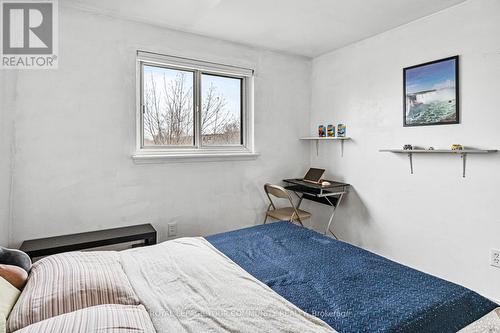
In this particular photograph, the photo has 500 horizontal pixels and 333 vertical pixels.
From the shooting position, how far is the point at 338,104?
3.43 m

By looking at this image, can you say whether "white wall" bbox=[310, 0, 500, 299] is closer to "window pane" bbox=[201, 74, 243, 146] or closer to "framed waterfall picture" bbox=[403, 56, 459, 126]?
"framed waterfall picture" bbox=[403, 56, 459, 126]

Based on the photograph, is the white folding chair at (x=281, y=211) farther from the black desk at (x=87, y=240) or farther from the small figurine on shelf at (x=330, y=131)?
the black desk at (x=87, y=240)

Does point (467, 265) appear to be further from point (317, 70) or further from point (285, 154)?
point (317, 70)

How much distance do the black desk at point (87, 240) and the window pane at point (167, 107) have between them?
85cm

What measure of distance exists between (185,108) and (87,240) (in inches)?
60.6

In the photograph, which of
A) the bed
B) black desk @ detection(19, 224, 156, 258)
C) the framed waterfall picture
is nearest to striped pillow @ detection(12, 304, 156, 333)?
the bed

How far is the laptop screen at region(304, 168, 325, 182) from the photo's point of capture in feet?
→ 11.3

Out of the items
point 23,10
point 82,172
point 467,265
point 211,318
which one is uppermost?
point 23,10

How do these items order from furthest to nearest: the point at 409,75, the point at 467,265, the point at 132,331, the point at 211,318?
the point at 409,75, the point at 467,265, the point at 211,318, the point at 132,331

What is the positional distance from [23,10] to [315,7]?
7.49ft

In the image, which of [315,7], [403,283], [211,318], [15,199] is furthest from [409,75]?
[15,199]

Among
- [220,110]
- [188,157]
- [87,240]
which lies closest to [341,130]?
[220,110]

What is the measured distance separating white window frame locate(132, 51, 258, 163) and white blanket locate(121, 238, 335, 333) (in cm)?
124

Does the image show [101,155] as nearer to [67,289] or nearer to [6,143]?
[6,143]
